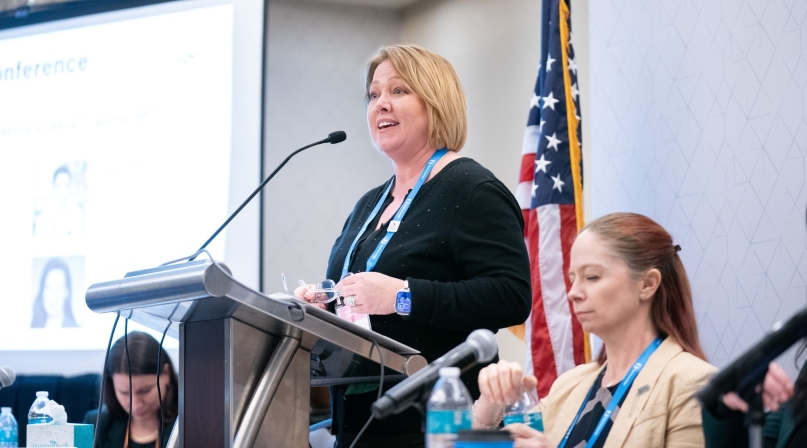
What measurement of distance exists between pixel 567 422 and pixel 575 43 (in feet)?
8.31

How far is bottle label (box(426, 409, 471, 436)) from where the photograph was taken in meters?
1.37

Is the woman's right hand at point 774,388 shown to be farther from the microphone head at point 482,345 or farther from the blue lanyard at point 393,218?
the blue lanyard at point 393,218

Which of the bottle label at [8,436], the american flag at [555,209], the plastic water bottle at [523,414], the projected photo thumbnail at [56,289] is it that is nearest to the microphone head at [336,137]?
the plastic water bottle at [523,414]

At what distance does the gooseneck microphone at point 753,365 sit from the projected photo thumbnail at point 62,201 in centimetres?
366

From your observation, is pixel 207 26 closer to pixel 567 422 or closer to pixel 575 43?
pixel 575 43

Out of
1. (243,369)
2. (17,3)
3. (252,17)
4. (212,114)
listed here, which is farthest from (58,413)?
(17,3)

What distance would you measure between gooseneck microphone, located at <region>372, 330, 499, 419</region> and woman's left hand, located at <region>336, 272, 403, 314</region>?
41 cm

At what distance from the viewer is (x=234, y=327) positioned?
1.52 metres

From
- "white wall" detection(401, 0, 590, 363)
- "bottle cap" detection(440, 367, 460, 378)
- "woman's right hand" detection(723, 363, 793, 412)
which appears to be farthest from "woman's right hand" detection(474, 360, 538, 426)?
→ "white wall" detection(401, 0, 590, 363)

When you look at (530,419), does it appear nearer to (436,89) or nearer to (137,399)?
(436,89)

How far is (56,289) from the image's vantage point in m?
4.25

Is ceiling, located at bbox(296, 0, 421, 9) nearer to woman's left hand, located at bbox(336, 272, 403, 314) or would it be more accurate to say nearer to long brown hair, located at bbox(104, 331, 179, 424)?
long brown hair, located at bbox(104, 331, 179, 424)

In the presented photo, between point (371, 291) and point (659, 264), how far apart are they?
0.69m

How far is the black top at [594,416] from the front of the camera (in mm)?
1819
